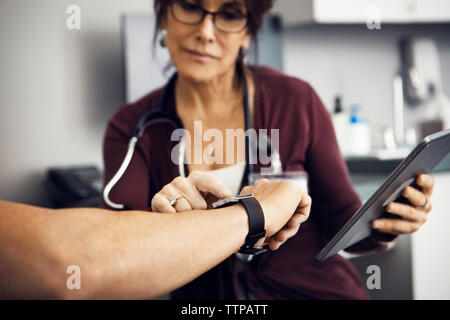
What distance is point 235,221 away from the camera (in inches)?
10.7

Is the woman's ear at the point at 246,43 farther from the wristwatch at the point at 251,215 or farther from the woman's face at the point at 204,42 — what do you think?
the wristwatch at the point at 251,215

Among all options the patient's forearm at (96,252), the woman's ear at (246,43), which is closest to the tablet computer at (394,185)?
the patient's forearm at (96,252)

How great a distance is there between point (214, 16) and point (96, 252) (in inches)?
13.6

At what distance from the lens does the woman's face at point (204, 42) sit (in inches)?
18.9

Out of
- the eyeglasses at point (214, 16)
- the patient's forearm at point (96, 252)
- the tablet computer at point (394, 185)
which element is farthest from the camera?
the eyeglasses at point (214, 16)

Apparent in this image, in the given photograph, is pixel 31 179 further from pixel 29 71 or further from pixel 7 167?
Answer: pixel 29 71

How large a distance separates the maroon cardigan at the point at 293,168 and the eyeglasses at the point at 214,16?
0.36 ft

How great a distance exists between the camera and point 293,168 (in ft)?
1.70

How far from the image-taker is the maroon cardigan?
1.59ft

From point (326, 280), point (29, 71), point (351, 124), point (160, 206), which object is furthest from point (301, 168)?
point (351, 124)

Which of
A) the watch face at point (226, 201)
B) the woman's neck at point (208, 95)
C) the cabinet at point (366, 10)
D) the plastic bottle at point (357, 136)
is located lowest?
the plastic bottle at point (357, 136)

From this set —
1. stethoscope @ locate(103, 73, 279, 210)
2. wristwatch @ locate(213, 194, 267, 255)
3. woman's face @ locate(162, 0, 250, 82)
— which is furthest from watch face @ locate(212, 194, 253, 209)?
woman's face @ locate(162, 0, 250, 82)

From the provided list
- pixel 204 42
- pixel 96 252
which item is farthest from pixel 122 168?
pixel 96 252

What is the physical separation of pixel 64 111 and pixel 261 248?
722 millimetres
